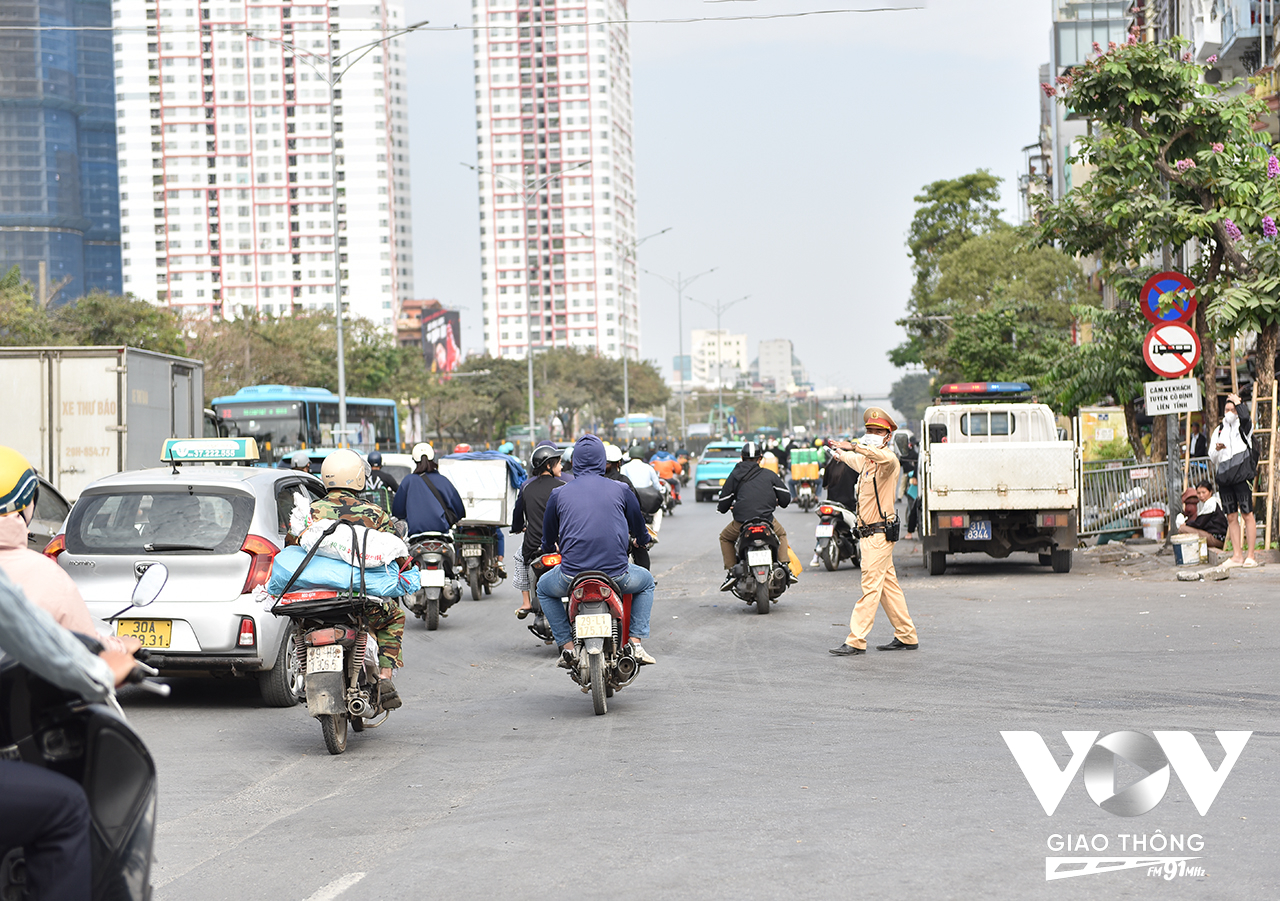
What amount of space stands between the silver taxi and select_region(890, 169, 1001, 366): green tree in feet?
204

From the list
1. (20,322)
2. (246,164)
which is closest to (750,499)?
(20,322)

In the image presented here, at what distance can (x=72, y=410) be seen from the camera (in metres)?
17.8

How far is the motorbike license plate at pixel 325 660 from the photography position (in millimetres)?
7727

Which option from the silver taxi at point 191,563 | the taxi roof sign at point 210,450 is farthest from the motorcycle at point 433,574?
the silver taxi at point 191,563

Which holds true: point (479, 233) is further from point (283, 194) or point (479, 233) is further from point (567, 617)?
point (567, 617)

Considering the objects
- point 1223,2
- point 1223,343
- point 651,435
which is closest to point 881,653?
point 1223,343

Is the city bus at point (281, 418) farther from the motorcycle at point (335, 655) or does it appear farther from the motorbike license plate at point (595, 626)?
the motorcycle at point (335, 655)

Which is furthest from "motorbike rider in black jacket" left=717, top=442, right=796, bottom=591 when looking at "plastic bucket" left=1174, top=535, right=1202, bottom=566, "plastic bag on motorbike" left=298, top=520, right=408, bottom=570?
"plastic bag on motorbike" left=298, top=520, right=408, bottom=570

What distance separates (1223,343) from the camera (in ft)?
70.7

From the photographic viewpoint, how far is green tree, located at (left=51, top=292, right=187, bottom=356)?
48.9 meters

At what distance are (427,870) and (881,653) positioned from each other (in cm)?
665

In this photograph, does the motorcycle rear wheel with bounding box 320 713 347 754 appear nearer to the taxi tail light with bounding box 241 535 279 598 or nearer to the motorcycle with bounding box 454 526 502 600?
the taxi tail light with bounding box 241 535 279 598

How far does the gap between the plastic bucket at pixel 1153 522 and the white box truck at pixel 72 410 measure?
13.8 m

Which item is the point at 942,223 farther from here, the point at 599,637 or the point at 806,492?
the point at 599,637
